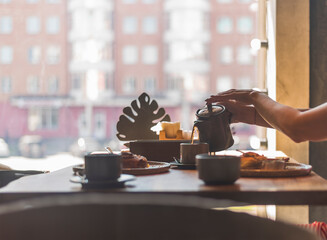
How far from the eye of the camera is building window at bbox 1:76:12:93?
15199 mm

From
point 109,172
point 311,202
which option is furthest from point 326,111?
point 109,172

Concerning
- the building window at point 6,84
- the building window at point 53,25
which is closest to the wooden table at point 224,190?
the building window at point 6,84

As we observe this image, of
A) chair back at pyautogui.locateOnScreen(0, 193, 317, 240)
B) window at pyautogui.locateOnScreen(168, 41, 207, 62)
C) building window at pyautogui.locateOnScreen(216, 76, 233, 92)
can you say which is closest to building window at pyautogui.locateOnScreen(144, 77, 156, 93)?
window at pyautogui.locateOnScreen(168, 41, 207, 62)

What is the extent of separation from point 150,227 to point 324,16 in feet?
7.97

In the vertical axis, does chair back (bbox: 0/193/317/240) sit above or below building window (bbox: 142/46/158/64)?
below

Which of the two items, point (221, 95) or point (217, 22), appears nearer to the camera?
point (221, 95)

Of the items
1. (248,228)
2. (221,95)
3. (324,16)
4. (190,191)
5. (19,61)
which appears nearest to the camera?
(248,228)

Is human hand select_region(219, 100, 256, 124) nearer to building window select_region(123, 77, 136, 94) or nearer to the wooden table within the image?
the wooden table

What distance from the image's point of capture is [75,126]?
20.1m

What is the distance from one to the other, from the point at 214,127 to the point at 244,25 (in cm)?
1692

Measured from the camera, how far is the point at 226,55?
1792 centimetres

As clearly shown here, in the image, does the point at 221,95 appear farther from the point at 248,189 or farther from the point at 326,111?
the point at 248,189

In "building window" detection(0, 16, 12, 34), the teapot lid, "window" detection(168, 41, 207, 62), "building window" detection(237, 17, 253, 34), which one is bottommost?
the teapot lid

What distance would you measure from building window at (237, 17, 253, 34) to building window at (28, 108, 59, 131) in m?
7.71
